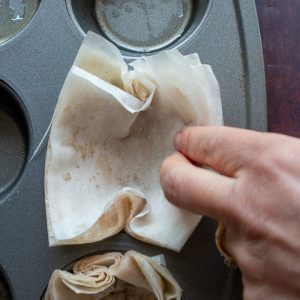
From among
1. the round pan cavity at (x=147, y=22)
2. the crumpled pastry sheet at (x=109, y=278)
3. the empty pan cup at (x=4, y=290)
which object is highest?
the round pan cavity at (x=147, y=22)

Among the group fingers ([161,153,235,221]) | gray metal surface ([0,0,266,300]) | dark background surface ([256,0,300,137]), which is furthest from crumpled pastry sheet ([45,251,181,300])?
dark background surface ([256,0,300,137])

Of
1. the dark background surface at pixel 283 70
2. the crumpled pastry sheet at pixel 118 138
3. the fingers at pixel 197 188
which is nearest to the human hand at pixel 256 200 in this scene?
the fingers at pixel 197 188

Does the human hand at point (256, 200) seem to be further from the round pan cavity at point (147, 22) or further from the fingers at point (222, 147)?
the round pan cavity at point (147, 22)

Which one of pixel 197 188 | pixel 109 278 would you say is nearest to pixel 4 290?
pixel 109 278

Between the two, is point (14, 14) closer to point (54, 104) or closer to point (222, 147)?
point (54, 104)

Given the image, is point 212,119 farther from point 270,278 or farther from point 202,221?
point 270,278

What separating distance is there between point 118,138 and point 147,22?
0.21 metres

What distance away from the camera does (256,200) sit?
1.87 feet

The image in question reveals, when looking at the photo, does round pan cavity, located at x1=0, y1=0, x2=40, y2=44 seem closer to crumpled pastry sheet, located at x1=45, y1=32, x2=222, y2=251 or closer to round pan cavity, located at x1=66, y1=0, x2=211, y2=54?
round pan cavity, located at x1=66, y1=0, x2=211, y2=54

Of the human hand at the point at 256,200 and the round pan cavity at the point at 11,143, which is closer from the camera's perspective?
the human hand at the point at 256,200

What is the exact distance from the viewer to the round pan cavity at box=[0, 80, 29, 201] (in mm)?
889

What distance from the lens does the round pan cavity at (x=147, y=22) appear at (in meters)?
0.90

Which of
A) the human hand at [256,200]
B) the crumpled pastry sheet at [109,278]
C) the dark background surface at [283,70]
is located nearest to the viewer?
the human hand at [256,200]

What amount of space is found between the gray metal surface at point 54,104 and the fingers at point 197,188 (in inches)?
Answer: 5.4
